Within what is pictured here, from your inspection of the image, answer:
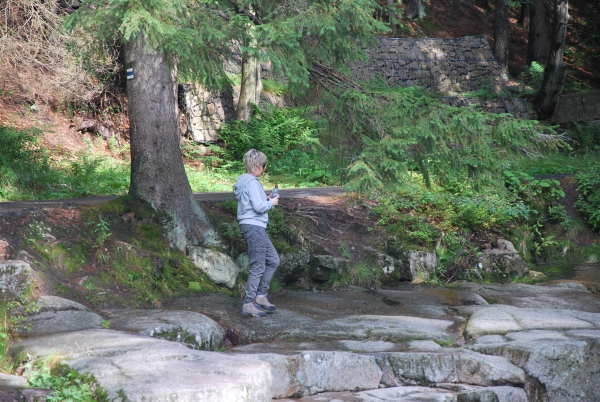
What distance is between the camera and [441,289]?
9.92m

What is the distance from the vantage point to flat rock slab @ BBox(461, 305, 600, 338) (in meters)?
7.06

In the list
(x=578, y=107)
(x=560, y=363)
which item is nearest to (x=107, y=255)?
(x=560, y=363)

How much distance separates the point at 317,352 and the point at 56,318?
268 cm

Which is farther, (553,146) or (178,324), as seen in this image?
(553,146)

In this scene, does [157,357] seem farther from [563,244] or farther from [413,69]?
[413,69]

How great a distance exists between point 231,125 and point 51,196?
750cm

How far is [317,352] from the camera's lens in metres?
5.83

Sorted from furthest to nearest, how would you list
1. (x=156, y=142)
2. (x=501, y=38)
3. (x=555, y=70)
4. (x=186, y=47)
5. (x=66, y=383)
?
(x=501, y=38) → (x=555, y=70) → (x=156, y=142) → (x=186, y=47) → (x=66, y=383)

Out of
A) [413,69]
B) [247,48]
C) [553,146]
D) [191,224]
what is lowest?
[191,224]

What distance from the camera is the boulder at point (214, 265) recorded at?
8672mm

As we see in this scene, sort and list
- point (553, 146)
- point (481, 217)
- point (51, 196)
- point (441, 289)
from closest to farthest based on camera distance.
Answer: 1. point (553, 146)
2. point (441, 289)
3. point (51, 196)
4. point (481, 217)

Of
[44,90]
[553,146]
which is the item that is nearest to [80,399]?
[553,146]

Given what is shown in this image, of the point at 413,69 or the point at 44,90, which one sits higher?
the point at 413,69

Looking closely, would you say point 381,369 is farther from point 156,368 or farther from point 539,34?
point 539,34
